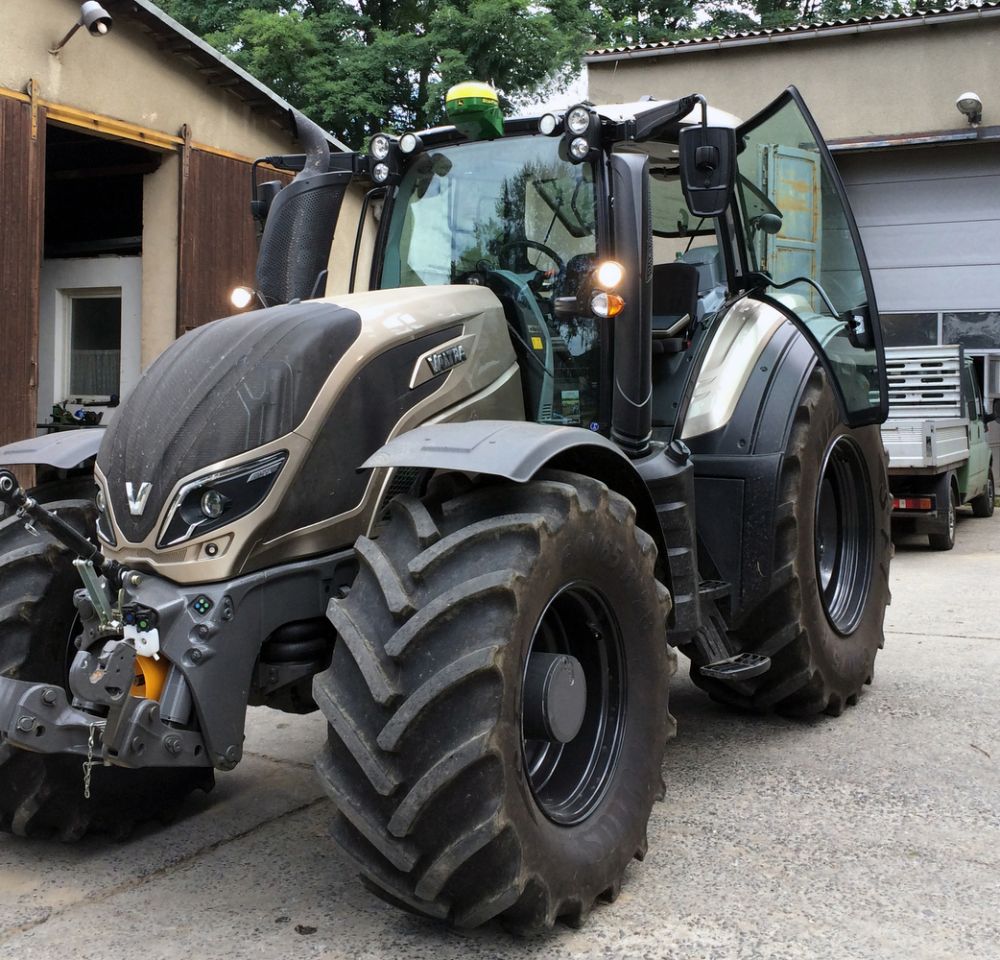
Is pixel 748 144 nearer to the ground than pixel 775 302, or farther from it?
farther from it

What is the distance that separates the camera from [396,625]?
9.61ft

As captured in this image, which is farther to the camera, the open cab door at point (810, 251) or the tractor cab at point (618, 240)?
the open cab door at point (810, 251)

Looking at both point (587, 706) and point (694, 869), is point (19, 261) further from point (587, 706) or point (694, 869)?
point (694, 869)

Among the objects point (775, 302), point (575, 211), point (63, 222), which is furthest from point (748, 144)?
point (63, 222)

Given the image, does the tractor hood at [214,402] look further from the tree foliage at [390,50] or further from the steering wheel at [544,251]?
the tree foliage at [390,50]

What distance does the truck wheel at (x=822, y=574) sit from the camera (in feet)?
15.4

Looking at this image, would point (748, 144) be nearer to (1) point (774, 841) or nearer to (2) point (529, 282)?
(2) point (529, 282)

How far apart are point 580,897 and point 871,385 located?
122 inches

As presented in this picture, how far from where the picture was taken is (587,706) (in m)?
3.59

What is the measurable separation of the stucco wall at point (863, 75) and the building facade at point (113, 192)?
270 inches

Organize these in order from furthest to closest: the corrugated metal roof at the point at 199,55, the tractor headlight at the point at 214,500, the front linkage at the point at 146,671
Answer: the corrugated metal roof at the point at 199,55, the tractor headlight at the point at 214,500, the front linkage at the point at 146,671

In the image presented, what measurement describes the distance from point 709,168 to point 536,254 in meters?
0.71

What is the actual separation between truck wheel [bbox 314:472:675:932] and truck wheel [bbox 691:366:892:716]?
1488mm

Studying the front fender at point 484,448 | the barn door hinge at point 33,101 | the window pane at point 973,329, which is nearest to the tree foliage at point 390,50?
the window pane at point 973,329
